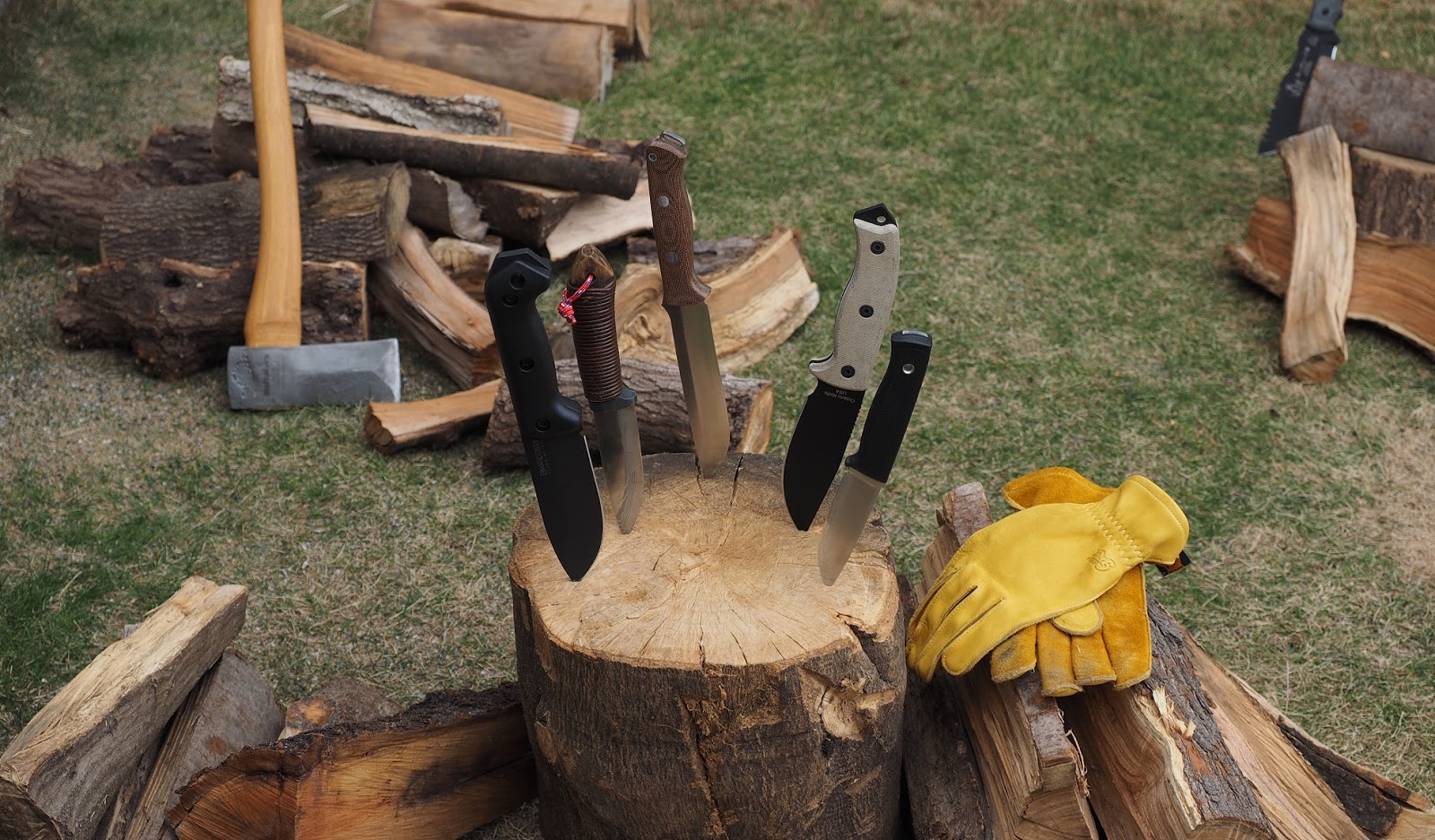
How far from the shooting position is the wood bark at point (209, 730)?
2.63 meters

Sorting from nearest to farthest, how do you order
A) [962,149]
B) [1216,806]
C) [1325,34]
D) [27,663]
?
[1216,806] → [27,663] → [1325,34] → [962,149]

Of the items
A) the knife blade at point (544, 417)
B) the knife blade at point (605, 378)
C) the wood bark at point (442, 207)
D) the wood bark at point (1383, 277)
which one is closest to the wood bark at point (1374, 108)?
the wood bark at point (1383, 277)

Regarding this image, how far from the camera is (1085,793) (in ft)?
7.88

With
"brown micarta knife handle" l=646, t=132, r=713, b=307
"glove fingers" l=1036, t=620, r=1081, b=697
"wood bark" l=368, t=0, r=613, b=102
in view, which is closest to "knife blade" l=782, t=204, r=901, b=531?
"brown micarta knife handle" l=646, t=132, r=713, b=307

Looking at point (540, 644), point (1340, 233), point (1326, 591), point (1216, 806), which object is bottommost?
point (1326, 591)

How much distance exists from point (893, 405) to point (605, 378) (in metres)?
0.58

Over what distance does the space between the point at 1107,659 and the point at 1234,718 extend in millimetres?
582

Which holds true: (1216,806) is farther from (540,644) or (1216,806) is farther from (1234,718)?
(540,644)

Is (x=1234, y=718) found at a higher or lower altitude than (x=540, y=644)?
lower

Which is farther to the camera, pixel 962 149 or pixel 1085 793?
pixel 962 149

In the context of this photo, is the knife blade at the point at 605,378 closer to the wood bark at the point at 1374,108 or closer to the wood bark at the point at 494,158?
the wood bark at the point at 494,158

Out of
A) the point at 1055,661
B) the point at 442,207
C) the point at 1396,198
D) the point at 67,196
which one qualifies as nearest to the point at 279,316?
the point at 442,207

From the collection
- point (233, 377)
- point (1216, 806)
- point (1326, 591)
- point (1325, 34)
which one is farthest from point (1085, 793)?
point (1325, 34)

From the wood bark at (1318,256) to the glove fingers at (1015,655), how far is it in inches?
117
